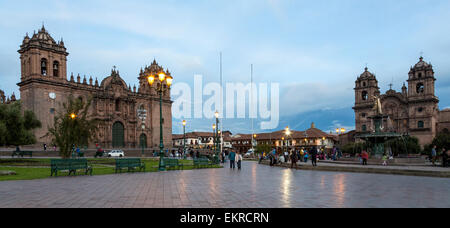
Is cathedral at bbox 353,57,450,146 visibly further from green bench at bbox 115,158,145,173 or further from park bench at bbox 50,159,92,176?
park bench at bbox 50,159,92,176

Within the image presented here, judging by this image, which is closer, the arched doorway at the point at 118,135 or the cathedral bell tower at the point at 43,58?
the cathedral bell tower at the point at 43,58

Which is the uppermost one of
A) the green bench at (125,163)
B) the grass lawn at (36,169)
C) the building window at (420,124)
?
the building window at (420,124)

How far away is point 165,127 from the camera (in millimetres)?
59938

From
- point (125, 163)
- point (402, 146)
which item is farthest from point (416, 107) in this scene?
point (125, 163)

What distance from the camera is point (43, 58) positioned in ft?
140

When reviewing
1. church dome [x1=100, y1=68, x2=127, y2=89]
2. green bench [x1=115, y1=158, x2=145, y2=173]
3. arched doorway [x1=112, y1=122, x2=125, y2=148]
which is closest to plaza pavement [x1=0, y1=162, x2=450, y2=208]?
green bench [x1=115, y1=158, x2=145, y2=173]

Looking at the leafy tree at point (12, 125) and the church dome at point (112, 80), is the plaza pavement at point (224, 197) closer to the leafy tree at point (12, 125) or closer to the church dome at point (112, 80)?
the leafy tree at point (12, 125)

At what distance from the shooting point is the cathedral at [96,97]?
4144 cm

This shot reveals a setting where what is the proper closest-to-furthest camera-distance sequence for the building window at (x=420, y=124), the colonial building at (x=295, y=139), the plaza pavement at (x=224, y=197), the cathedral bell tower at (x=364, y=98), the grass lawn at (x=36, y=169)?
the plaza pavement at (x=224, y=197)
the grass lawn at (x=36, y=169)
the building window at (x=420, y=124)
the cathedral bell tower at (x=364, y=98)
the colonial building at (x=295, y=139)

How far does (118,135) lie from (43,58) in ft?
52.4

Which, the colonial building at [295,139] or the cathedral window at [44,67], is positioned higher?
the cathedral window at [44,67]

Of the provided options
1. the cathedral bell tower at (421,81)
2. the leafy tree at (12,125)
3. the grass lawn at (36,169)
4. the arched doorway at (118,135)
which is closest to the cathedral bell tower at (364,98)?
the cathedral bell tower at (421,81)
